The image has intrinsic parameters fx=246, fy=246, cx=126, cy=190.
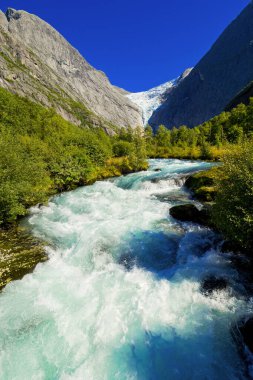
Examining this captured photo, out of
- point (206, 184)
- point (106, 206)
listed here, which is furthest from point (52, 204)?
point (206, 184)

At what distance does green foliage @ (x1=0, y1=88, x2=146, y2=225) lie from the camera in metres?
20.0

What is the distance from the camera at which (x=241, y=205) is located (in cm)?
1140

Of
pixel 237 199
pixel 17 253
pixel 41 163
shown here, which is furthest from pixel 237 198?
pixel 41 163

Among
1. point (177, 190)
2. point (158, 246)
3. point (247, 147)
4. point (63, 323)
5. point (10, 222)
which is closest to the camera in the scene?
point (63, 323)

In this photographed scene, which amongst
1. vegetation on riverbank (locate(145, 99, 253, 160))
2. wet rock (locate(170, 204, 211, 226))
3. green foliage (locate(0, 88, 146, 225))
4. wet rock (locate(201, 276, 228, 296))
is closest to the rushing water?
wet rock (locate(201, 276, 228, 296))

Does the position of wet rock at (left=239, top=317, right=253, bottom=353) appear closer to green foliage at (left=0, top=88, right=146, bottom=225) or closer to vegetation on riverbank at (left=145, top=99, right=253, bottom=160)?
green foliage at (left=0, top=88, right=146, bottom=225)

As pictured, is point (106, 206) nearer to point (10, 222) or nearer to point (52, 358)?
point (10, 222)

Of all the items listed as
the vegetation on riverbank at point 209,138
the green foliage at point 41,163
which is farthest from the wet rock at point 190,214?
the vegetation on riverbank at point 209,138

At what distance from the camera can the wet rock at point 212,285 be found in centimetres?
1081

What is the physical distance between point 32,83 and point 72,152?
576ft

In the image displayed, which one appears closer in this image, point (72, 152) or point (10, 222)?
point (10, 222)

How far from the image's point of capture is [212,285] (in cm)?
1110

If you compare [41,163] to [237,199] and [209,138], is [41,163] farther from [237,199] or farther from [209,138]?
[209,138]

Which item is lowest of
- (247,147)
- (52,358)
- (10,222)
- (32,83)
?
(52,358)
